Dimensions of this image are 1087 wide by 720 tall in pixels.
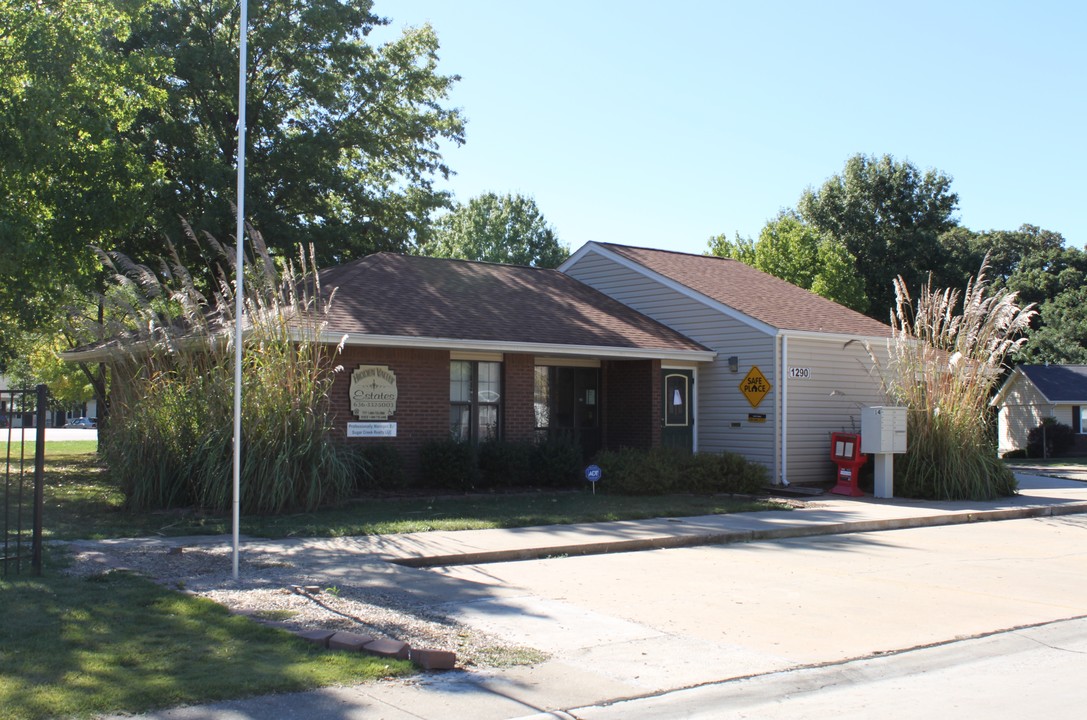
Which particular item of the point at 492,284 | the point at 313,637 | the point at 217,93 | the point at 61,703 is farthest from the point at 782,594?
the point at 217,93

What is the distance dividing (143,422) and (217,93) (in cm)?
1466

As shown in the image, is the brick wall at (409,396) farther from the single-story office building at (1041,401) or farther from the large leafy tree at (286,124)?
the single-story office building at (1041,401)

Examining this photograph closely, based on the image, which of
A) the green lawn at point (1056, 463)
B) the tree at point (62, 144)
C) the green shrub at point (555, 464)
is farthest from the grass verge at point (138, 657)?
the green lawn at point (1056, 463)

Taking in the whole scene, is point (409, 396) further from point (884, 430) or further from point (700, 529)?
point (884, 430)

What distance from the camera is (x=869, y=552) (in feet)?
40.1

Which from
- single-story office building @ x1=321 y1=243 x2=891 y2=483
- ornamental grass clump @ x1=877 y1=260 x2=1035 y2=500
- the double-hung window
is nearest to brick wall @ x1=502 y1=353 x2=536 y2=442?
single-story office building @ x1=321 y1=243 x2=891 y2=483

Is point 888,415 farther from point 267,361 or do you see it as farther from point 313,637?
point 313,637

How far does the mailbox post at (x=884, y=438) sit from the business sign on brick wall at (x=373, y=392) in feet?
27.1

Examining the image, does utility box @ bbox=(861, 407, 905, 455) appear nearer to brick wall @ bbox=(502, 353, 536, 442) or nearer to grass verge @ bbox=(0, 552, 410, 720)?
brick wall @ bbox=(502, 353, 536, 442)

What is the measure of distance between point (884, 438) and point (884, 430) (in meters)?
0.15

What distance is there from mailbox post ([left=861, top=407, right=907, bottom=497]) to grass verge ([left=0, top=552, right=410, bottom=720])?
1275 cm

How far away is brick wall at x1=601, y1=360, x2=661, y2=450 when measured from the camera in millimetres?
20031

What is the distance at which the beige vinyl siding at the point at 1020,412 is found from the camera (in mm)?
44500

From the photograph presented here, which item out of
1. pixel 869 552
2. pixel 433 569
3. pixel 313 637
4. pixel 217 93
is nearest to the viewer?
pixel 313 637
